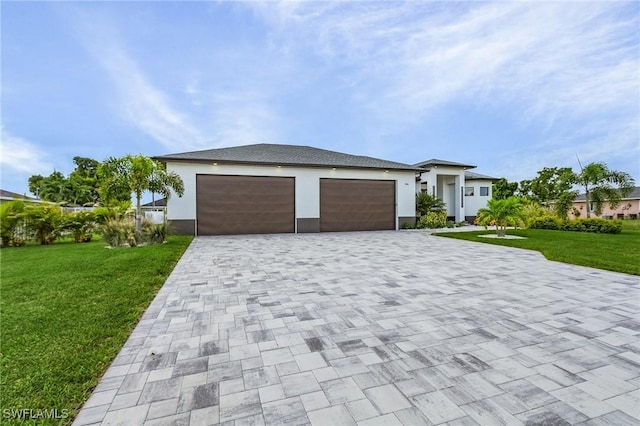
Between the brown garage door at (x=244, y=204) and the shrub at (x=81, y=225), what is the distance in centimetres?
367

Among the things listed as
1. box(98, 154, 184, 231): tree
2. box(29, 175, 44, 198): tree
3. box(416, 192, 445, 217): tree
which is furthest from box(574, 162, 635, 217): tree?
box(29, 175, 44, 198): tree

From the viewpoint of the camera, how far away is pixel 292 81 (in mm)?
17453

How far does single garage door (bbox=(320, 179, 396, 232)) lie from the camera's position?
45.2 ft

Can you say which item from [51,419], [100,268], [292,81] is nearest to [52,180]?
[292,81]

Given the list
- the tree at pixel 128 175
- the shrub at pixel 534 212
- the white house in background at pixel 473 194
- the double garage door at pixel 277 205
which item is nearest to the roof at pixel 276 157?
the double garage door at pixel 277 205

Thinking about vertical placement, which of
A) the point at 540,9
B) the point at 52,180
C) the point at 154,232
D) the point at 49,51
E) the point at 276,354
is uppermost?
the point at 540,9

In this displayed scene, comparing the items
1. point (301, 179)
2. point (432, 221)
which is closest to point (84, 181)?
point (301, 179)

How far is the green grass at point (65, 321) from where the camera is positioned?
1818 millimetres

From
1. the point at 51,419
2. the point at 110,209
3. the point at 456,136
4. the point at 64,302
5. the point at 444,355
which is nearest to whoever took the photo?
the point at 51,419

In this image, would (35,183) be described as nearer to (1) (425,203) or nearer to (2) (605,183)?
(1) (425,203)

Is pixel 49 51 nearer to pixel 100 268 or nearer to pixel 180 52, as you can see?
pixel 180 52

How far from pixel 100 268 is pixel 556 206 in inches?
824

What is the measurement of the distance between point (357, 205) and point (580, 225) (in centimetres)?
1086

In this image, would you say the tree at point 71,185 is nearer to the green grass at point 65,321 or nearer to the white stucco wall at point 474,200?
the green grass at point 65,321
